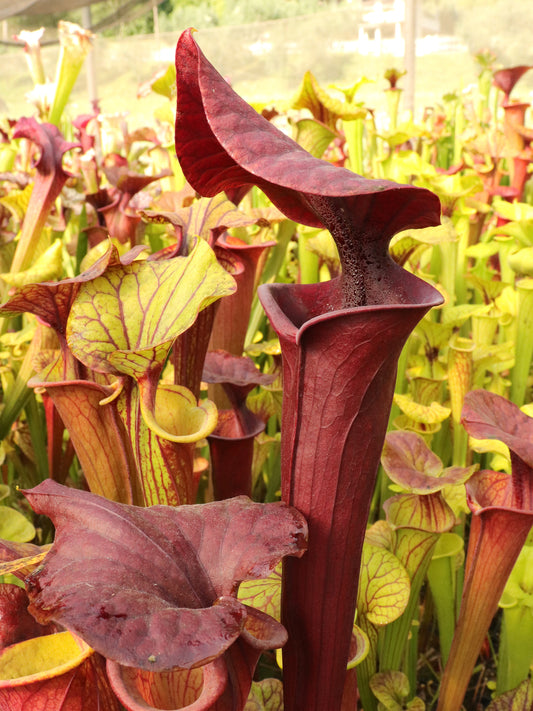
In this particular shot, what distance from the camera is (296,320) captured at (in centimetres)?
54

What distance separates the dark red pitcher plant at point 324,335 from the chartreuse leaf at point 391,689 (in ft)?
1.11

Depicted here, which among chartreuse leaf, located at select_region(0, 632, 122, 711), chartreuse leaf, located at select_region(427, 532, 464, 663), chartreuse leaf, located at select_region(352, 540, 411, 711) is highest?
chartreuse leaf, located at select_region(0, 632, 122, 711)

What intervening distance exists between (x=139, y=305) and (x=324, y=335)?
223 millimetres

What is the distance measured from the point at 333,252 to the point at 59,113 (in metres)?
0.91

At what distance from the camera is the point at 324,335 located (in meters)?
0.45

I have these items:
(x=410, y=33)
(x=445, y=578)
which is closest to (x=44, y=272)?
(x=445, y=578)

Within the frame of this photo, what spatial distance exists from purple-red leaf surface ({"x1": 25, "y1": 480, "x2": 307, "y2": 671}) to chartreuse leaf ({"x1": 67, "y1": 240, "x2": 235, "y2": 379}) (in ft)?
0.45

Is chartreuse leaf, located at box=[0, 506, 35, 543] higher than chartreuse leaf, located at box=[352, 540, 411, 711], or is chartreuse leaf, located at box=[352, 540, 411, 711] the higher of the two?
chartreuse leaf, located at box=[0, 506, 35, 543]

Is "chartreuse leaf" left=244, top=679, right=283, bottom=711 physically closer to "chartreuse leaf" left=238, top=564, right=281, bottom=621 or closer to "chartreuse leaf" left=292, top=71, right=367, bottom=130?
"chartreuse leaf" left=238, top=564, right=281, bottom=621

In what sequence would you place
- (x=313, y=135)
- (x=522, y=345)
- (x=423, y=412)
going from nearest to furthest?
(x=423, y=412) → (x=522, y=345) → (x=313, y=135)

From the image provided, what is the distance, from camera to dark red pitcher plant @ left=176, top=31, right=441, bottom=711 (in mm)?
411

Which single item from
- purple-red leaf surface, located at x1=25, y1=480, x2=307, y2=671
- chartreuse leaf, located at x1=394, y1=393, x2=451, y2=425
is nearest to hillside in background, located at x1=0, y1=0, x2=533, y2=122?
chartreuse leaf, located at x1=394, y1=393, x2=451, y2=425

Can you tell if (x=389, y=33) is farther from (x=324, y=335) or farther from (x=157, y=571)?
(x=157, y=571)

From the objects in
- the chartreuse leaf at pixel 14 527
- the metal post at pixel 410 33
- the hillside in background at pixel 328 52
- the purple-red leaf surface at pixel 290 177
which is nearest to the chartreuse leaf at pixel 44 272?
the chartreuse leaf at pixel 14 527
